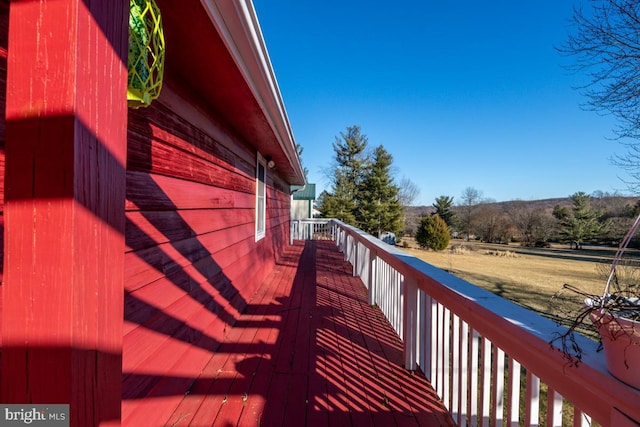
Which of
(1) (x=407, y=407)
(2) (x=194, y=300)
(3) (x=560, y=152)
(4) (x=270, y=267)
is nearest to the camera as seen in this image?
(1) (x=407, y=407)

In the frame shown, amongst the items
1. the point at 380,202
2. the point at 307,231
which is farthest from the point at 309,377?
the point at 380,202

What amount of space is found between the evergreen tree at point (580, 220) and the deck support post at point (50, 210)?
27.5 m

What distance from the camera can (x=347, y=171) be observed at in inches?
934

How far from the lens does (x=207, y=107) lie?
7.25 feet

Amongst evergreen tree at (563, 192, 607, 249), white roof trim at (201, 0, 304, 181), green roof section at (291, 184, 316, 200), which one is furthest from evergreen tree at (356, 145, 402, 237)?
white roof trim at (201, 0, 304, 181)

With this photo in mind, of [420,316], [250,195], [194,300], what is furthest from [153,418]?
[250,195]

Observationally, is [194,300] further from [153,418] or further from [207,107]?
[207,107]

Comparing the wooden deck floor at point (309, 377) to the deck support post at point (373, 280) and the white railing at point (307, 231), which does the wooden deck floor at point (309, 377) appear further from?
the white railing at point (307, 231)

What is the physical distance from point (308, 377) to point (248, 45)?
2.12 meters

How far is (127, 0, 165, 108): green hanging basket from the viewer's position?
35.7 inches

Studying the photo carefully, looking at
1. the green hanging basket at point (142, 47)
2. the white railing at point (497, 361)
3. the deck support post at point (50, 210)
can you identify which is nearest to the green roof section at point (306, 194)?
the white railing at point (497, 361)

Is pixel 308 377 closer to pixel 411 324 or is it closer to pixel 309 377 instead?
pixel 309 377

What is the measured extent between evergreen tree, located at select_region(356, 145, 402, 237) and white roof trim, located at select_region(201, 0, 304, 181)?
20123 millimetres

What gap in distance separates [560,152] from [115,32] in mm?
21357
